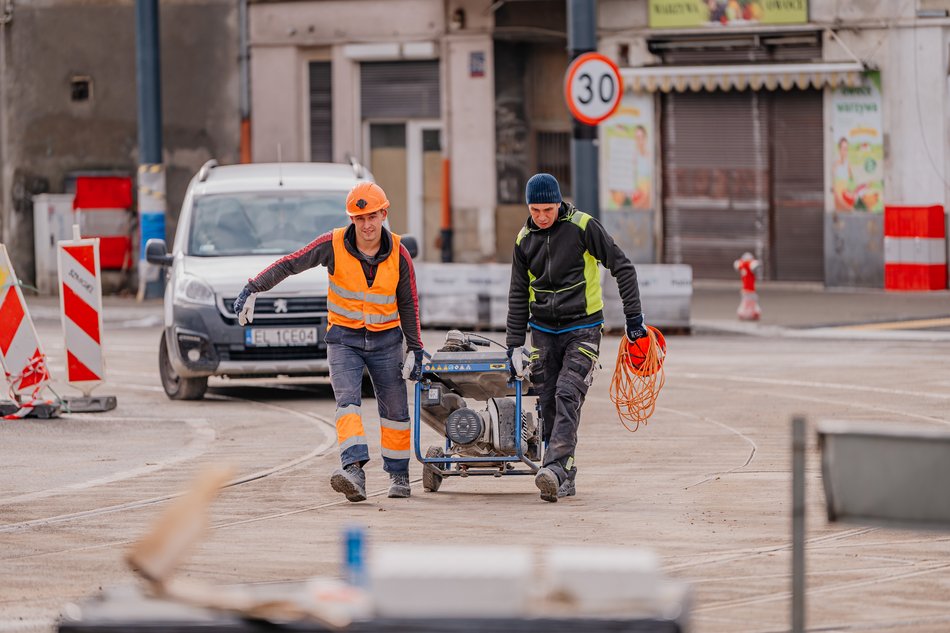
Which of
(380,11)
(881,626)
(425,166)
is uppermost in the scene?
(380,11)

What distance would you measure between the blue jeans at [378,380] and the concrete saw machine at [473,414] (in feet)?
0.33

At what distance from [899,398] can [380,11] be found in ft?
57.5

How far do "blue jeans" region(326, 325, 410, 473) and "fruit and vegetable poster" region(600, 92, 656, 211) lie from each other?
18.9m

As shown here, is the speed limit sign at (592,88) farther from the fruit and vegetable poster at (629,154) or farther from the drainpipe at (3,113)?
the drainpipe at (3,113)

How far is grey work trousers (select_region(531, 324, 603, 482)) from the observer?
38.1 feet

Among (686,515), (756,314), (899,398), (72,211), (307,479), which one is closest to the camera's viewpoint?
(686,515)

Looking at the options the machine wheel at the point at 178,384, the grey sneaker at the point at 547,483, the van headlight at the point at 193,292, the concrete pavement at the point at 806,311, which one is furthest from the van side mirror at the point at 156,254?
the concrete pavement at the point at 806,311

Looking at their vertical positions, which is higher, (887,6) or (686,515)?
(887,6)

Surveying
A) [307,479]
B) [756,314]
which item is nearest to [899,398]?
[307,479]

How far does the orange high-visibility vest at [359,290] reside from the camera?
11758 millimetres

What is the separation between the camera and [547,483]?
11.3 meters

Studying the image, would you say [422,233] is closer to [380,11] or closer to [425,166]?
[425,166]

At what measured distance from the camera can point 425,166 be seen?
32.4 metres

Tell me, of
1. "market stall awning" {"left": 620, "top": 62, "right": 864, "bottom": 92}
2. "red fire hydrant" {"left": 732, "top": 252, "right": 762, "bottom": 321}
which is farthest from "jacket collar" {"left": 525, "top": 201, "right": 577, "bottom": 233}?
"market stall awning" {"left": 620, "top": 62, "right": 864, "bottom": 92}
